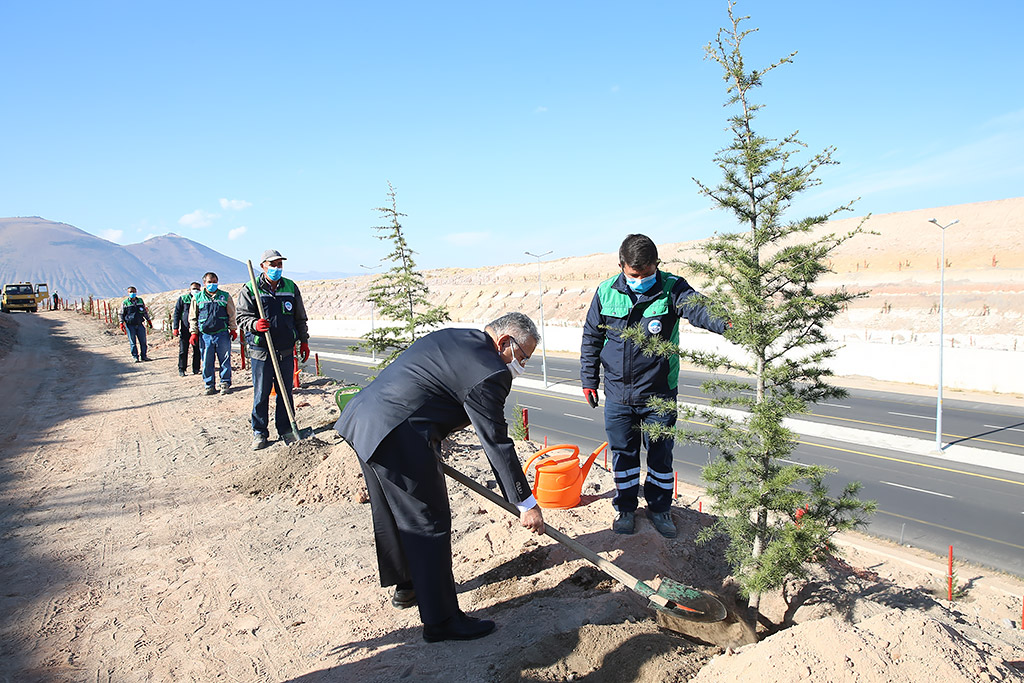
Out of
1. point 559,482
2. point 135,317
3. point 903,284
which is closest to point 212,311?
point 135,317

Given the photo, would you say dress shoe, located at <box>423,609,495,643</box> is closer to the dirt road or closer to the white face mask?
the dirt road

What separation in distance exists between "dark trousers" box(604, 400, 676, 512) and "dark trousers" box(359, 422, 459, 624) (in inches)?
62.1

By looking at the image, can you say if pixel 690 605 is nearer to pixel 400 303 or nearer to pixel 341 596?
pixel 341 596

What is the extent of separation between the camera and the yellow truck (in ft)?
140

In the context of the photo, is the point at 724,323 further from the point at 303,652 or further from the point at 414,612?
the point at 303,652

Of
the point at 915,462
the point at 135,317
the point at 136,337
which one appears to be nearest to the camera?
the point at 915,462

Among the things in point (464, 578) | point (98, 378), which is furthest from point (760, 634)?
point (98, 378)

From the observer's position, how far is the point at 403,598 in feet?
13.4

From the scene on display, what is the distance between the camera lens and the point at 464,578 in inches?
173

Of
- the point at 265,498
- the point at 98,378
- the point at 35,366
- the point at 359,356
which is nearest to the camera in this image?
the point at 265,498

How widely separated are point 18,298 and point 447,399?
52.3 meters

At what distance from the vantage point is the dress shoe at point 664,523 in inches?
188

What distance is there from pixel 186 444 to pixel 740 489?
761 cm

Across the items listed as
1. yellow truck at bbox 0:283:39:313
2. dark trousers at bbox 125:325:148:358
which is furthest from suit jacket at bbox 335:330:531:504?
yellow truck at bbox 0:283:39:313
